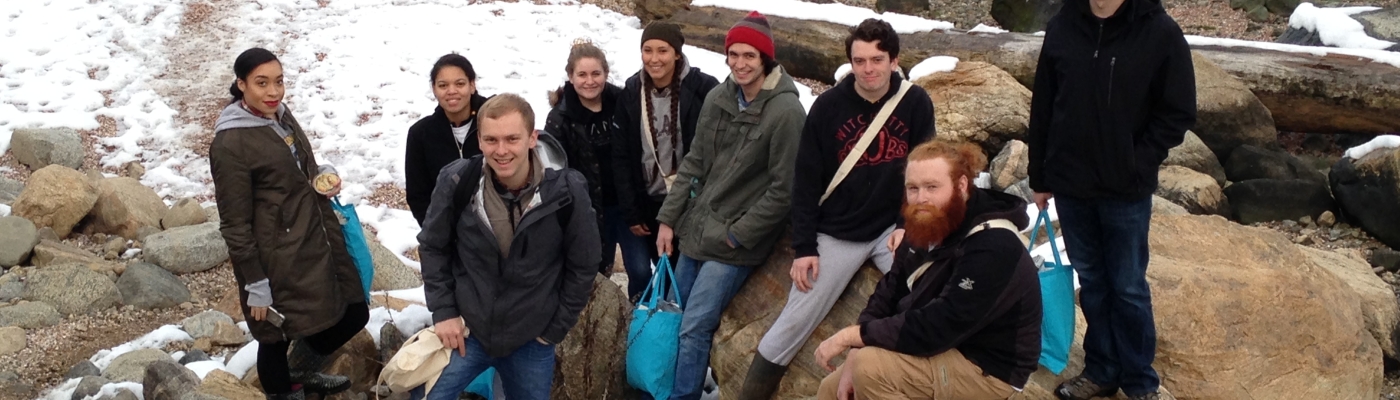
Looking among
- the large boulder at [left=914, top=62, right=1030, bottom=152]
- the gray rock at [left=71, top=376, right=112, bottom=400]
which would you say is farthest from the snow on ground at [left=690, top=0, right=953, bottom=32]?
the gray rock at [left=71, top=376, right=112, bottom=400]

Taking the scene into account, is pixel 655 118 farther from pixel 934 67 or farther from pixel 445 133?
pixel 934 67

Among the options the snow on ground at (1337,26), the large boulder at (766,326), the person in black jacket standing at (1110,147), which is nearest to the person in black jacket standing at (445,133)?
the large boulder at (766,326)

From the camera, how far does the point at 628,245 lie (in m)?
5.54

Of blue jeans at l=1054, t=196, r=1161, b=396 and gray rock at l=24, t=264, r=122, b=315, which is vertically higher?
blue jeans at l=1054, t=196, r=1161, b=396

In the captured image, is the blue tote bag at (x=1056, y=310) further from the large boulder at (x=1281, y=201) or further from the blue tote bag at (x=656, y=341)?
the large boulder at (x=1281, y=201)

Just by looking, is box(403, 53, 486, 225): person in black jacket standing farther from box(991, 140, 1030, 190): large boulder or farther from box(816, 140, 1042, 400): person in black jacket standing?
box(991, 140, 1030, 190): large boulder

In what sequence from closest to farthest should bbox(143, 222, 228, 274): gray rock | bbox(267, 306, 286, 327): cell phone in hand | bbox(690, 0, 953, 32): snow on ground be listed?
bbox(267, 306, 286, 327): cell phone in hand
bbox(143, 222, 228, 274): gray rock
bbox(690, 0, 953, 32): snow on ground

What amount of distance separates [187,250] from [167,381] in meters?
2.54

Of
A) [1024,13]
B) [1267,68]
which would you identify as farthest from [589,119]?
[1024,13]

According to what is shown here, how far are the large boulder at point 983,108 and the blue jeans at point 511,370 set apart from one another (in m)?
4.53

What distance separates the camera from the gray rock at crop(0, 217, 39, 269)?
6.57 meters

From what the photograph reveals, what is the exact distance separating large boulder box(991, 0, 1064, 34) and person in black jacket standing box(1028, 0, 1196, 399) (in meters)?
9.53

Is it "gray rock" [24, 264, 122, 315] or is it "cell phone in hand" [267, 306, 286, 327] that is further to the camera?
"gray rock" [24, 264, 122, 315]

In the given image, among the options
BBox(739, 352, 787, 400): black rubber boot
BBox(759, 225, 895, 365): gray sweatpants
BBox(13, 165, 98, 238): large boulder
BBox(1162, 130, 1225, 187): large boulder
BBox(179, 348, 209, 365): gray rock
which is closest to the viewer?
BBox(759, 225, 895, 365): gray sweatpants
